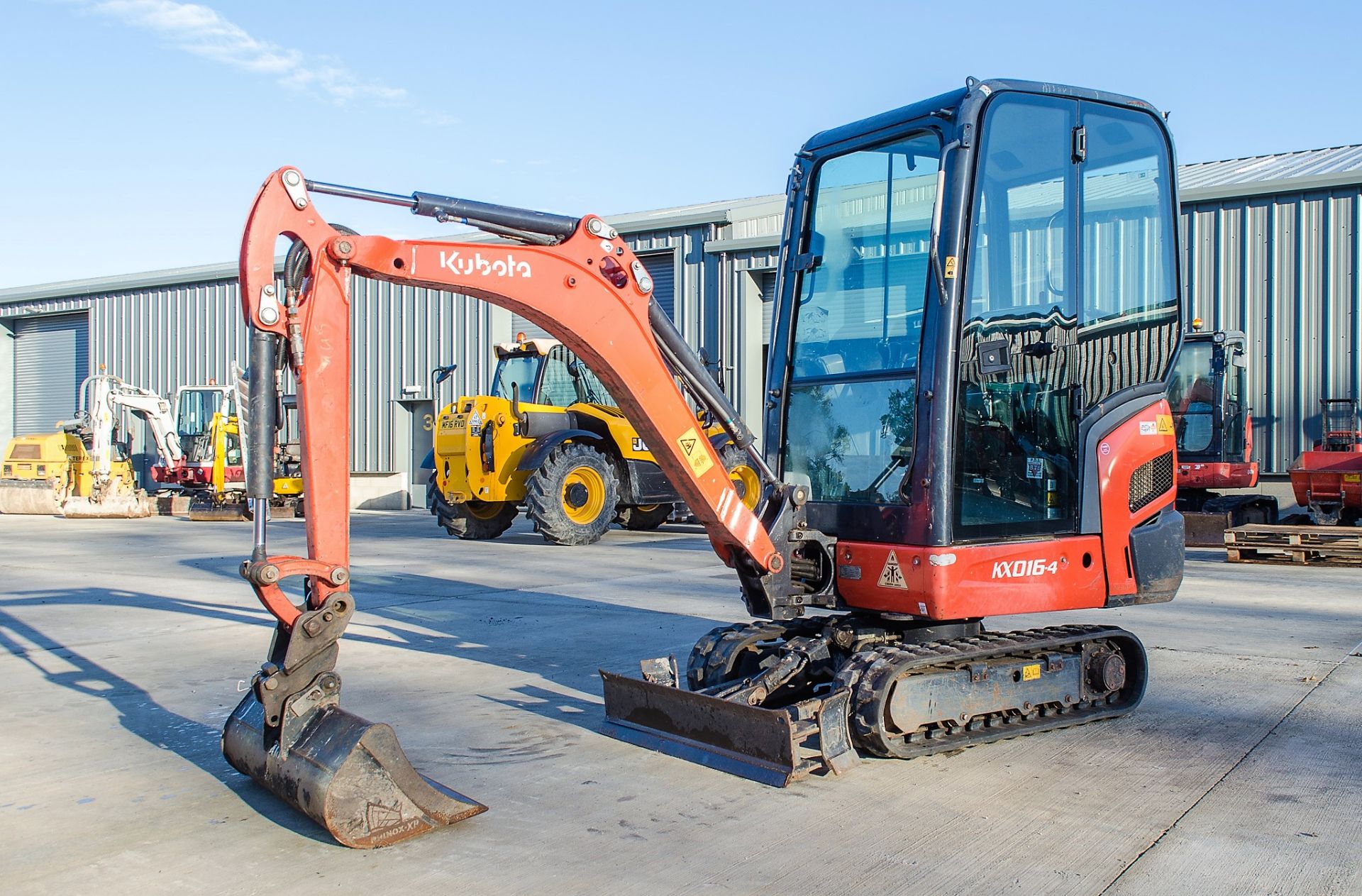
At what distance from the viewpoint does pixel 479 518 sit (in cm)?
1742

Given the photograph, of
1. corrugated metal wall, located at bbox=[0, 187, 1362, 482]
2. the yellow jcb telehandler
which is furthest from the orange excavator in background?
the yellow jcb telehandler

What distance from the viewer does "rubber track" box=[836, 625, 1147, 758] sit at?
16.8ft

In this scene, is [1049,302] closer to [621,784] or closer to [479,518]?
[621,784]

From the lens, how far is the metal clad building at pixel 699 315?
18.9 meters

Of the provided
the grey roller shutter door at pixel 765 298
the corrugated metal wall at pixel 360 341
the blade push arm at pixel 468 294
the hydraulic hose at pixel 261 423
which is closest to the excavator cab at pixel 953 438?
the blade push arm at pixel 468 294

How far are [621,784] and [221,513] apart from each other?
2086 centimetres

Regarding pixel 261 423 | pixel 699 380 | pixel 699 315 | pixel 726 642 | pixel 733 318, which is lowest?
pixel 726 642

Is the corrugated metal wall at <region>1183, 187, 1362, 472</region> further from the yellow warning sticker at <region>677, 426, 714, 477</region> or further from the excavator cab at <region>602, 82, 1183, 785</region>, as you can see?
the yellow warning sticker at <region>677, 426, 714, 477</region>

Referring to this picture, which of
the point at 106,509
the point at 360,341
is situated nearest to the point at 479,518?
the point at 106,509

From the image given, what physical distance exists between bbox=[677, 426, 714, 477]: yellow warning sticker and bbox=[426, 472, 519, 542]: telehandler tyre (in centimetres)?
1211

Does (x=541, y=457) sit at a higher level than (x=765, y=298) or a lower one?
lower

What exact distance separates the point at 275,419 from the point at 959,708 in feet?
10.4

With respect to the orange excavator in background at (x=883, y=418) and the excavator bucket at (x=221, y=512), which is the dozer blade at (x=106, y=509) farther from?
the orange excavator in background at (x=883, y=418)

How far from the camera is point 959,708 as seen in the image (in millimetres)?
5410
